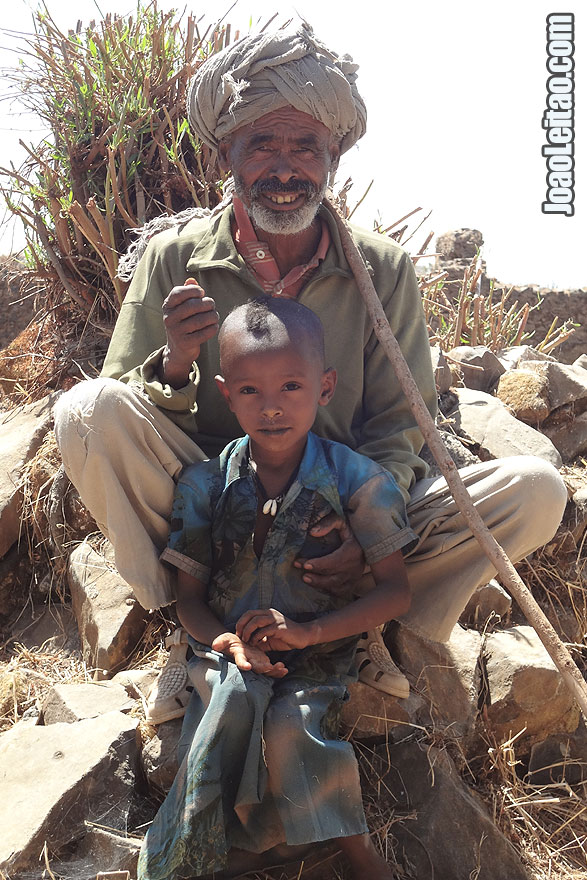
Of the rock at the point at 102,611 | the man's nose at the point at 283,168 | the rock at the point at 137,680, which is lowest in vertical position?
the rock at the point at 102,611

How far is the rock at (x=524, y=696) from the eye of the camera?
2.93 metres

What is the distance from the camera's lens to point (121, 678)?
297cm

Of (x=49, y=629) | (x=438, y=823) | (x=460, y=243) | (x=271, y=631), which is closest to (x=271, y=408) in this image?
(x=271, y=631)

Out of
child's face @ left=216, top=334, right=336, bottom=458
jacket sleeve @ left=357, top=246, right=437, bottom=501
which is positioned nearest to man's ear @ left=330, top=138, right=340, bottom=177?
jacket sleeve @ left=357, top=246, right=437, bottom=501

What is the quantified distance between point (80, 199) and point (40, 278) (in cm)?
48

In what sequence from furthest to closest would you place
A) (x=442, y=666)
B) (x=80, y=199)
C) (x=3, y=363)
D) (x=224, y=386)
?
(x=3, y=363) < (x=80, y=199) < (x=442, y=666) < (x=224, y=386)

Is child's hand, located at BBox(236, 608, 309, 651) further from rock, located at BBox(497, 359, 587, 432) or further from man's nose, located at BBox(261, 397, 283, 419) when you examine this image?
rock, located at BBox(497, 359, 587, 432)

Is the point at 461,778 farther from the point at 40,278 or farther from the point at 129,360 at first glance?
the point at 40,278

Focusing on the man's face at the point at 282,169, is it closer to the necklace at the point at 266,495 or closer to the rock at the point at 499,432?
the necklace at the point at 266,495

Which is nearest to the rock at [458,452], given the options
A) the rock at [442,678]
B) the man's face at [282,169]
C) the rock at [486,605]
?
the rock at [486,605]

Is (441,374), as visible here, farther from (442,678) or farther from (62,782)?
(62,782)

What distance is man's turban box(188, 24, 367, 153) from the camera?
279 centimetres

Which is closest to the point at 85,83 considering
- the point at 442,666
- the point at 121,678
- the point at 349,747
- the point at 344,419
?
the point at 344,419

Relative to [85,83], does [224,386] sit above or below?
below
